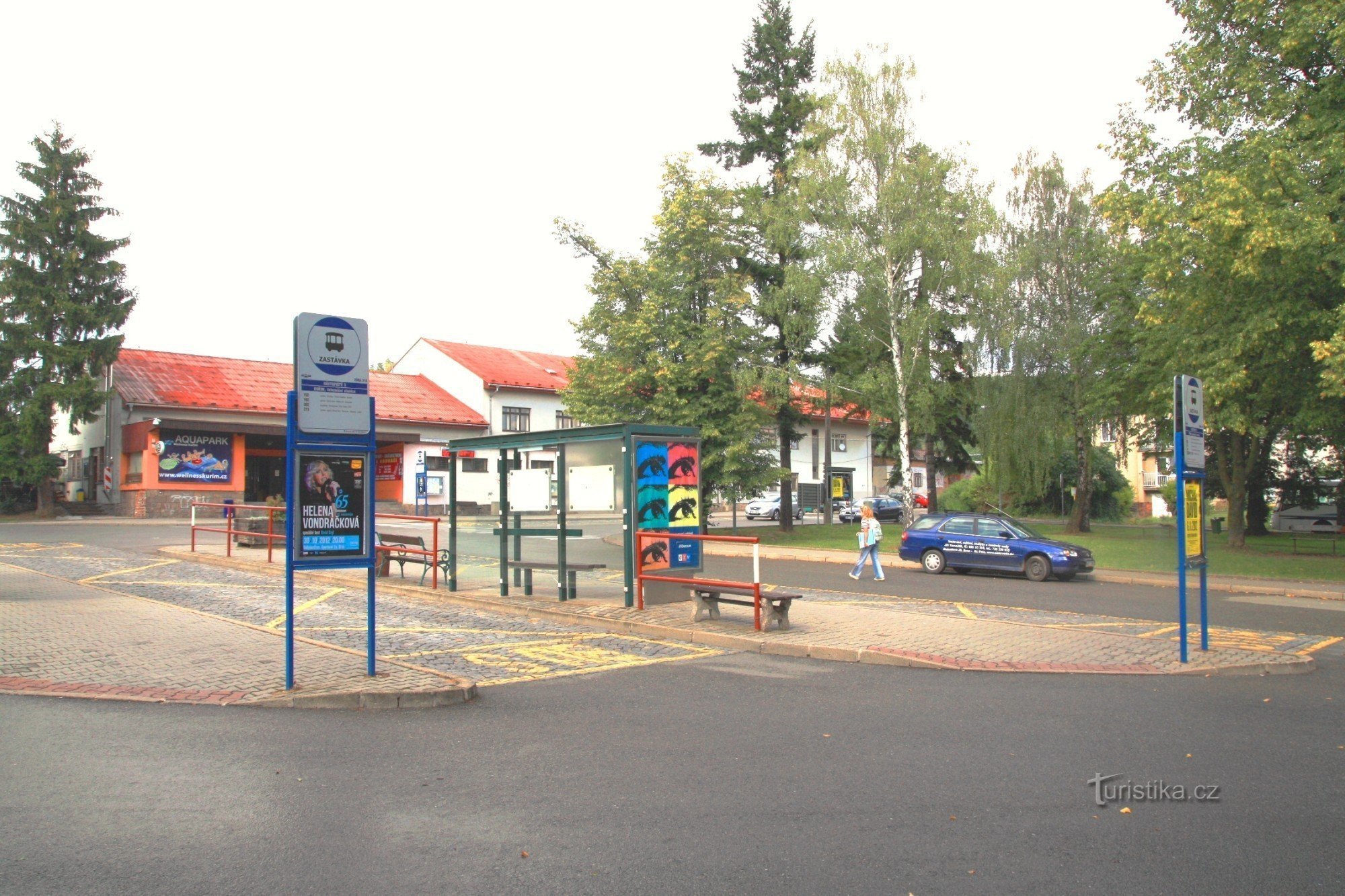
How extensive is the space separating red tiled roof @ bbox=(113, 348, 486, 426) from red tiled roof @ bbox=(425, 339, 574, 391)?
223 cm

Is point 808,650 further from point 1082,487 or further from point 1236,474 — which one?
point 1082,487

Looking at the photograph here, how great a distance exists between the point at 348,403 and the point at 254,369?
45168mm

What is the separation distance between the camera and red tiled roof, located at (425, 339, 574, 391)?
177 feet

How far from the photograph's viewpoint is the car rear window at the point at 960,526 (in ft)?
71.9

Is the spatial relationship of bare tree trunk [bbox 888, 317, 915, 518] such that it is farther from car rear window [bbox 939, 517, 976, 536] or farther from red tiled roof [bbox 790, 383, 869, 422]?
car rear window [bbox 939, 517, 976, 536]

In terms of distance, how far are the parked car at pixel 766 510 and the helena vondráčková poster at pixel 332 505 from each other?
4200 cm

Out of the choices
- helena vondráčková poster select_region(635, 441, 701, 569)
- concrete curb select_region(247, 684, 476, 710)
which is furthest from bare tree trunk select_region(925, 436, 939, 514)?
concrete curb select_region(247, 684, 476, 710)

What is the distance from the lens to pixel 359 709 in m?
7.58

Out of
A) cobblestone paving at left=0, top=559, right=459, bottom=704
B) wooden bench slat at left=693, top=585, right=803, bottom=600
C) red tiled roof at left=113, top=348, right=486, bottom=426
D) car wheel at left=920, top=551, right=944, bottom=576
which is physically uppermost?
red tiled roof at left=113, top=348, right=486, bottom=426

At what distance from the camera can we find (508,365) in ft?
186

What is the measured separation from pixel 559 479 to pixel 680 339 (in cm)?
1734

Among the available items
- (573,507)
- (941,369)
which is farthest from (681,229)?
(573,507)

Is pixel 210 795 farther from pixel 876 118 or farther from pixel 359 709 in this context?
pixel 876 118

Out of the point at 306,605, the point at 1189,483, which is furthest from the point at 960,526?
the point at 306,605
